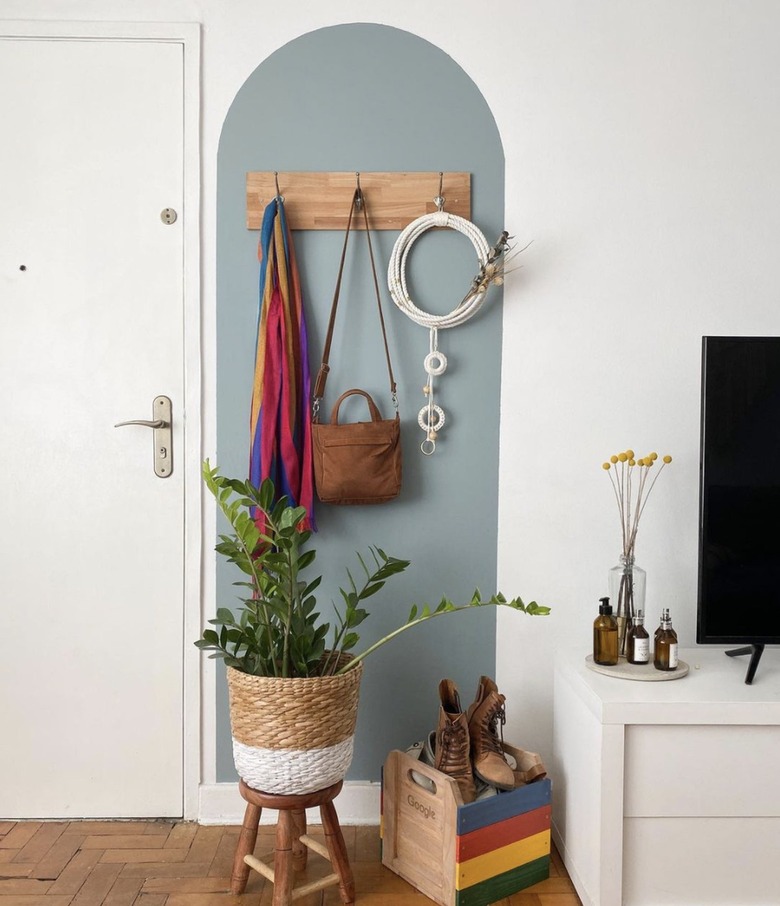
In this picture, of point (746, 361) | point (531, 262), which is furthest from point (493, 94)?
point (746, 361)

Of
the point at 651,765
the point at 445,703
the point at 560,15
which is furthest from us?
the point at 560,15

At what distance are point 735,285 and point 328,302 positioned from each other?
1076 mm

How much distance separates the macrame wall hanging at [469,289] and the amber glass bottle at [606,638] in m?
0.62

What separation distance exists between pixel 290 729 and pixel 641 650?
2.69ft

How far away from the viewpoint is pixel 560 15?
7.06 feet

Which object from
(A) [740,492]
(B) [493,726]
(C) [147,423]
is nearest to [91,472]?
(C) [147,423]

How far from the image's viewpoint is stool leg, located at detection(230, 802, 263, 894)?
1877mm

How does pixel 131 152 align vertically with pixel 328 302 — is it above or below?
above

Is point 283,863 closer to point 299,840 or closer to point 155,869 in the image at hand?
point 299,840

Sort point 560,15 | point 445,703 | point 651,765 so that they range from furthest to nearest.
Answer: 1. point 560,15
2. point 445,703
3. point 651,765

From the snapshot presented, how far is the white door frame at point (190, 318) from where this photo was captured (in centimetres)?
215

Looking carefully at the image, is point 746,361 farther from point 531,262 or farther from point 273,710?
point 273,710

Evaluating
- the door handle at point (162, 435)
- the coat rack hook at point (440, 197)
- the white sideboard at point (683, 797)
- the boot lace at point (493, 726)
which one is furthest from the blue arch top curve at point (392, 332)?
the white sideboard at point (683, 797)

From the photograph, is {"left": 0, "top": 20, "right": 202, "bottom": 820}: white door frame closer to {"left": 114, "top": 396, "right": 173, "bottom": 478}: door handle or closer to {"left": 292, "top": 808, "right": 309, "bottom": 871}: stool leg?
{"left": 114, "top": 396, "right": 173, "bottom": 478}: door handle
